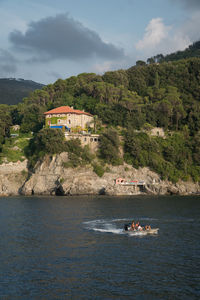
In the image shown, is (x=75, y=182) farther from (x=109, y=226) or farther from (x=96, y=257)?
(x=96, y=257)

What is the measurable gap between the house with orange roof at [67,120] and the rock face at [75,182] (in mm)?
14340

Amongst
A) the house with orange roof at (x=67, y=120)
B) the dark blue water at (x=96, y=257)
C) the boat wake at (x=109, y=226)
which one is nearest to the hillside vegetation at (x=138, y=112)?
the house with orange roof at (x=67, y=120)

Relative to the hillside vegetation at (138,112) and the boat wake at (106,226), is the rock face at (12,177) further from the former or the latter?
the boat wake at (106,226)

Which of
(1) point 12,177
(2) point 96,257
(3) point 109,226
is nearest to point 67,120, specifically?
(1) point 12,177

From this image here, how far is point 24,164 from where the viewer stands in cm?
9262

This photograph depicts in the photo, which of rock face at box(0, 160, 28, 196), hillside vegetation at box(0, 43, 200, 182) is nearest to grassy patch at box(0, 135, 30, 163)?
rock face at box(0, 160, 28, 196)

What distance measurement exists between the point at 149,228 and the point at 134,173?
46.5 metres

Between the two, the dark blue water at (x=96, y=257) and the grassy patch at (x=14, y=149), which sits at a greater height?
the grassy patch at (x=14, y=149)

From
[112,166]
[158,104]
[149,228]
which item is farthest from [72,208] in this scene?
[158,104]

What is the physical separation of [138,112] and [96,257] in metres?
75.8

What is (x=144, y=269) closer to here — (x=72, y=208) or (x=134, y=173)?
(x=72, y=208)

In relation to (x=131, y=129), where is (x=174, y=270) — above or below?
below

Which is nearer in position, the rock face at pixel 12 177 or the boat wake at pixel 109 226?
the boat wake at pixel 109 226

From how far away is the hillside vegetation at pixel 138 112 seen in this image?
8947 centimetres
